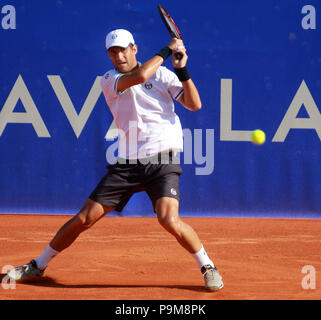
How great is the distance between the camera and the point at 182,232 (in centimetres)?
310

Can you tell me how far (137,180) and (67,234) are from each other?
490mm

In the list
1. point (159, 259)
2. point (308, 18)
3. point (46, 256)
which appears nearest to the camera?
point (46, 256)

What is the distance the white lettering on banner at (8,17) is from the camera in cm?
600

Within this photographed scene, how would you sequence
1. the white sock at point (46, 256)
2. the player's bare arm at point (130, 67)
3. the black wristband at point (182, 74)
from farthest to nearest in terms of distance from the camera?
the white sock at point (46, 256)
the black wristband at point (182, 74)
the player's bare arm at point (130, 67)

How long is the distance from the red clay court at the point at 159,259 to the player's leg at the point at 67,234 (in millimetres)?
83

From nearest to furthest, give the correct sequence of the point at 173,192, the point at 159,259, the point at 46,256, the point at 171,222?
the point at 171,222, the point at 173,192, the point at 46,256, the point at 159,259

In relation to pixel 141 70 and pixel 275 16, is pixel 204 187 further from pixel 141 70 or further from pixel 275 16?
pixel 141 70

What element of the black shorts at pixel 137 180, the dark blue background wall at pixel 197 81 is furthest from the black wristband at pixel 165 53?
the dark blue background wall at pixel 197 81

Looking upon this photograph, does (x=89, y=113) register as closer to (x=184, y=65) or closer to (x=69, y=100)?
(x=69, y=100)

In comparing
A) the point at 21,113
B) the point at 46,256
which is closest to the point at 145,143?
the point at 46,256

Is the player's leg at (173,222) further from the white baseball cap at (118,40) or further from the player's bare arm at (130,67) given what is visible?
the white baseball cap at (118,40)

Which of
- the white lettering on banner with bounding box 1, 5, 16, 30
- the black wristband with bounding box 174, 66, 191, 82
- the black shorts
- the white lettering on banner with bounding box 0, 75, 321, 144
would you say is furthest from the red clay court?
the white lettering on banner with bounding box 1, 5, 16, 30

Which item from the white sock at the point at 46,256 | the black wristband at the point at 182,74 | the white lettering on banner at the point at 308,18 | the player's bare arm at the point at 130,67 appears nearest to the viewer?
the player's bare arm at the point at 130,67

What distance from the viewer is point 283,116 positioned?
19.7ft
